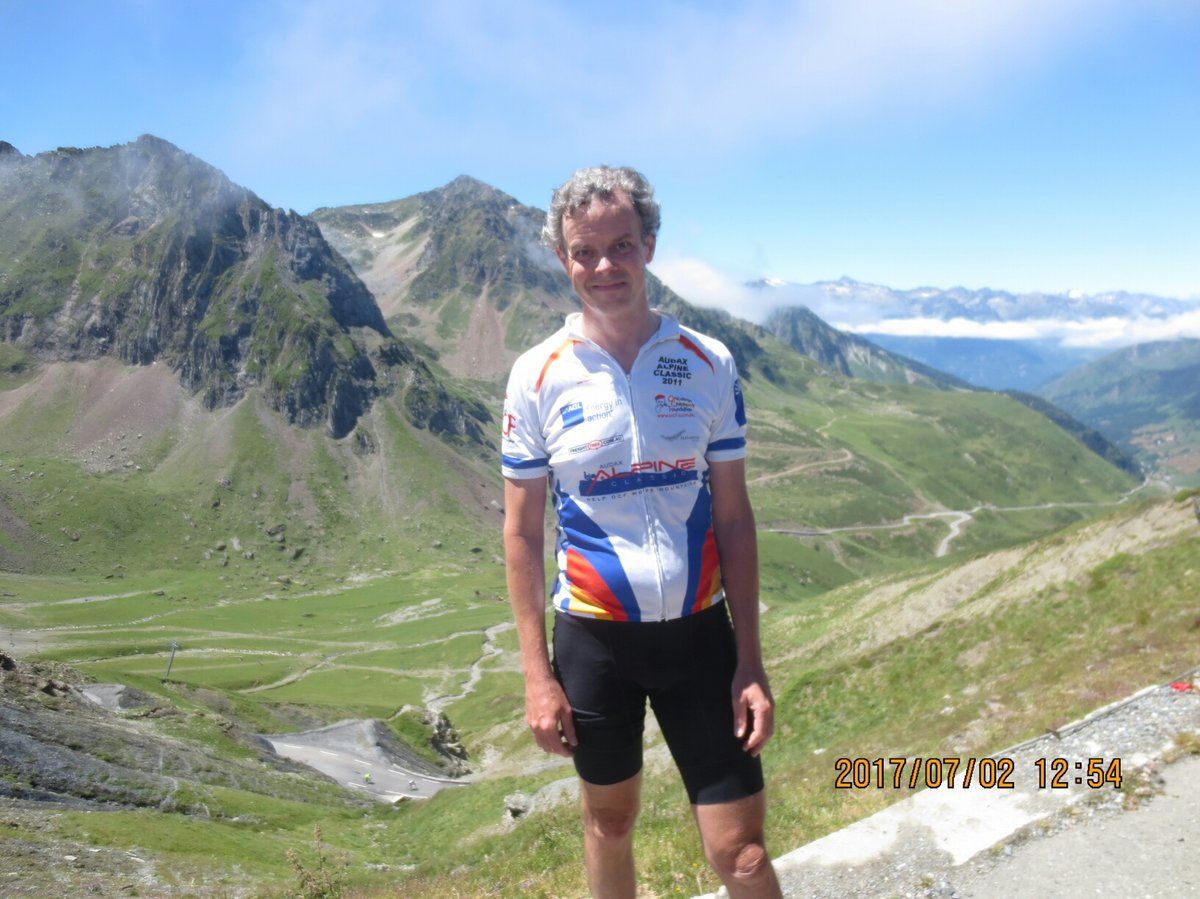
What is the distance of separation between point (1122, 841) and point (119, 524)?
226 m

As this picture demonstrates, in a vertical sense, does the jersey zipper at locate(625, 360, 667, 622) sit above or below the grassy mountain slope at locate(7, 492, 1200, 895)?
above

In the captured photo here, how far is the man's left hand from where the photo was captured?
5.91 m

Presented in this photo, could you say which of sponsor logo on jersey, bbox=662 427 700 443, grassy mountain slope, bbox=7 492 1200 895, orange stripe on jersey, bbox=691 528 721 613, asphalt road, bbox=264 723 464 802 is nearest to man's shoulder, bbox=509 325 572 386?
sponsor logo on jersey, bbox=662 427 700 443

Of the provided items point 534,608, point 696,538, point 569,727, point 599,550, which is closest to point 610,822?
point 569,727

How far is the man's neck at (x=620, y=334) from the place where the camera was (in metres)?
6.16

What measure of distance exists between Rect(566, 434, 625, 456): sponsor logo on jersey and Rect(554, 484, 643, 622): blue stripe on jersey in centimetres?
35

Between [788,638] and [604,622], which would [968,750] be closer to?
[604,622]

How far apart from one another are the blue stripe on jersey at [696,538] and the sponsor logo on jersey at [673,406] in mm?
574

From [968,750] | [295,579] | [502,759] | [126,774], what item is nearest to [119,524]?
[295,579]

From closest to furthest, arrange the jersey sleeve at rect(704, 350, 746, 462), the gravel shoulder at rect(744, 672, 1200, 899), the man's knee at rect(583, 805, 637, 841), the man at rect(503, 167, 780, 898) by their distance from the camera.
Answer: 1. the man at rect(503, 167, 780, 898)
2. the jersey sleeve at rect(704, 350, 746, 462)
3. the man's knee at rect(583, 805, 637, 841)
4. the gravel shoulder at rect(744, 672, 1200, 899)

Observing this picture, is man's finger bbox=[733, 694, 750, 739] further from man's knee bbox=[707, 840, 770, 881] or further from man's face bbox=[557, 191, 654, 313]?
man's face bbox=[557, 191, 654, 313]

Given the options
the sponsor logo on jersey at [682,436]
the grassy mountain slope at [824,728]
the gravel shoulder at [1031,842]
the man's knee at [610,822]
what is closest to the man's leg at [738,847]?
the man's knee at [610,822]

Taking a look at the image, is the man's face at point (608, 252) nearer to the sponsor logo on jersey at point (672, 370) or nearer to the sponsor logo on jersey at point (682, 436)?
the sponsor logo on jersey at point (672, 370)

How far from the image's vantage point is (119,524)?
640 ft
